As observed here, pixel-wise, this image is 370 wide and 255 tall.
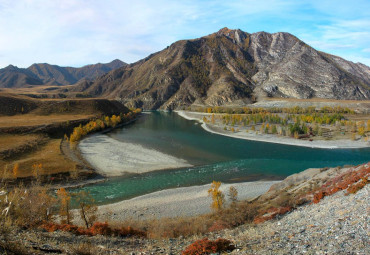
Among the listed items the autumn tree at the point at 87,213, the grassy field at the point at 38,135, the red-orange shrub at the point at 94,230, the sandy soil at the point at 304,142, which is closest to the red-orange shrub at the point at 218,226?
the red-orange shrub at the point at 94,230

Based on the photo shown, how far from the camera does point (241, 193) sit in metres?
41.8

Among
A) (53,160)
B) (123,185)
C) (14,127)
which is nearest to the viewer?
(123,185)

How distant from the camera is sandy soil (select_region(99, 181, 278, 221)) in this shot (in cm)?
3425

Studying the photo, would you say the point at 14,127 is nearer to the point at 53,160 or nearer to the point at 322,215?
the point at 53,160

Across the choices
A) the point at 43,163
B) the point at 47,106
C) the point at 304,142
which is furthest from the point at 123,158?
the point at 47,106

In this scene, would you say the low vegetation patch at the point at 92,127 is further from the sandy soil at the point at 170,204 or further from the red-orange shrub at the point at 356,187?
the red-orange shrub at the point at 356,187

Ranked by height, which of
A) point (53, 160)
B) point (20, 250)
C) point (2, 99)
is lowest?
point (53, 160)

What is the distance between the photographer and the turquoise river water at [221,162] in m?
46.9

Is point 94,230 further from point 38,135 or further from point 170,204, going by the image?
point 38,135

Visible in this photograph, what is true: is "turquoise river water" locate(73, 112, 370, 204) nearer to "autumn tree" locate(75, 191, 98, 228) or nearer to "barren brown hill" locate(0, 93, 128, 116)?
"autumn tree" locate(75, 191, 98, 228)

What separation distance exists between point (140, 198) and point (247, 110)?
157m

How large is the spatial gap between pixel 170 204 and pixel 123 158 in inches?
1228

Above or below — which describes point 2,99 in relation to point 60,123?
above

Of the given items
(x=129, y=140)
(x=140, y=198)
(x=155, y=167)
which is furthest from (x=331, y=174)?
(x=129, y=140)
